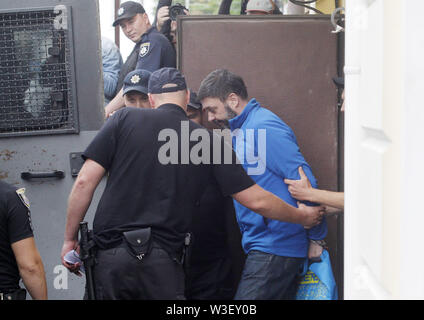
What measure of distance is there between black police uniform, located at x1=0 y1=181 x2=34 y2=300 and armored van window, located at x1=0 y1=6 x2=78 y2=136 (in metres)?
1.08

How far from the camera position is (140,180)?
11.1ft

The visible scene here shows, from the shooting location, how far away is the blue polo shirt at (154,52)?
5137 mm

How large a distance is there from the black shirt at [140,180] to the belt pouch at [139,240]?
5cm

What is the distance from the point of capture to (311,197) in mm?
3848

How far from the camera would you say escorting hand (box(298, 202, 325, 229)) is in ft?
12.5

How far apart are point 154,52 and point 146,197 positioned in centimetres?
207

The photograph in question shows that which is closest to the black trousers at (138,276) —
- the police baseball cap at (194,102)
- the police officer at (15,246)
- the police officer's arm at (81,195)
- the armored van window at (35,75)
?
the police officer's arm at (81,195)

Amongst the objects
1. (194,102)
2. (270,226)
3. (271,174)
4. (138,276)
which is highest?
(194,102)

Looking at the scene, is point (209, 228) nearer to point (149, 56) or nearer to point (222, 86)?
point (222, 86)

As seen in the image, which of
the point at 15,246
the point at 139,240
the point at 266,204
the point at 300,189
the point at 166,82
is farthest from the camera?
the point at 300,189
